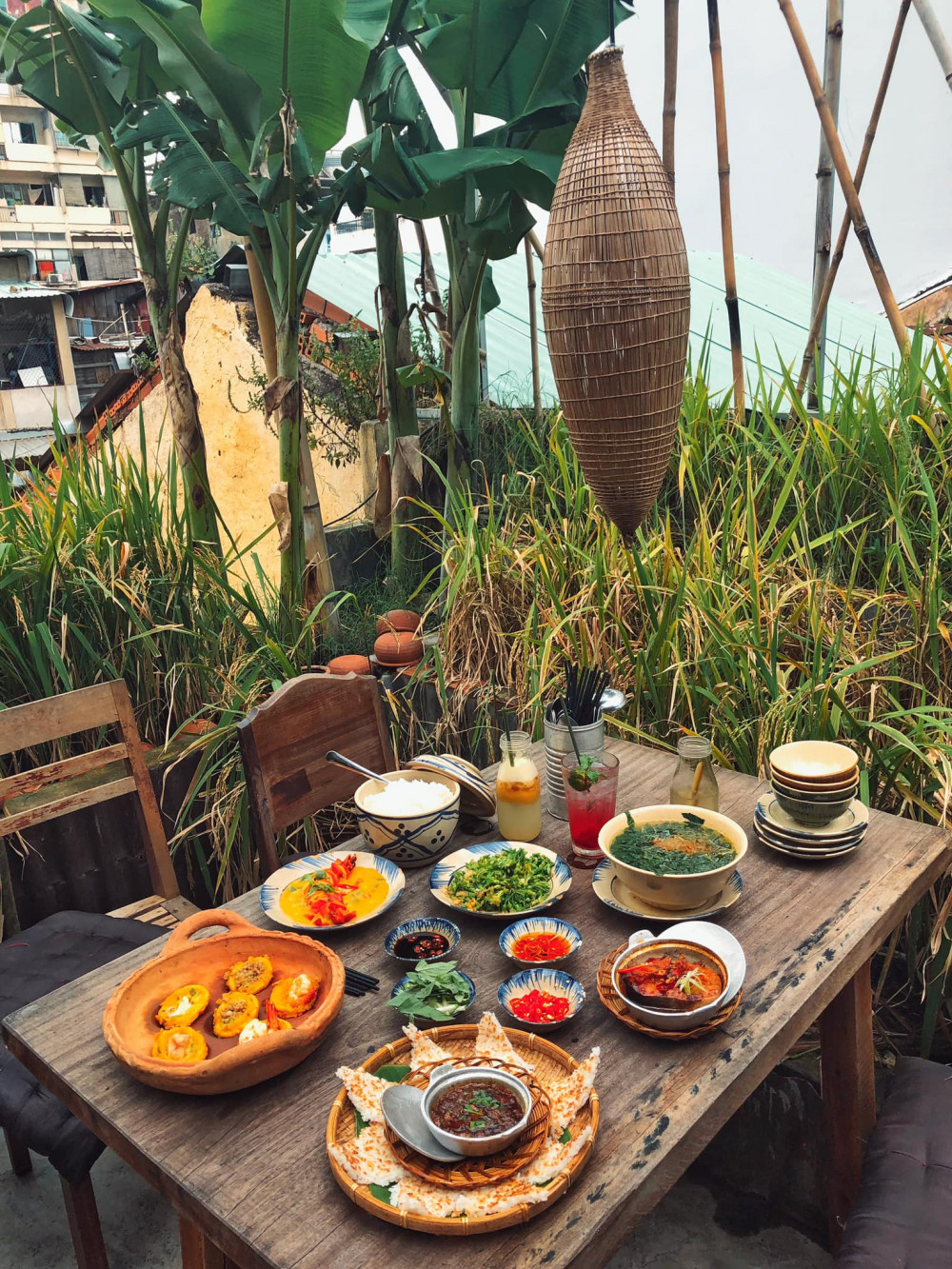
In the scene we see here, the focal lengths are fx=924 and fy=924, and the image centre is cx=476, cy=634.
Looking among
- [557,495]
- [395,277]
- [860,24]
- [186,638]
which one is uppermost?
[860,24]

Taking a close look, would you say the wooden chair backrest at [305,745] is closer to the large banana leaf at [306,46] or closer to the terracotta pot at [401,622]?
the terracotta pot at [401,622]

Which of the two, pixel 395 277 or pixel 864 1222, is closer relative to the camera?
pixel 864 1222

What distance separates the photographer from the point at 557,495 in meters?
3.55

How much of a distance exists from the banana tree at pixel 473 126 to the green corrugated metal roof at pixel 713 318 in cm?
88

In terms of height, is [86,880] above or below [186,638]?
below

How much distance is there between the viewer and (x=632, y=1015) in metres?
1.30

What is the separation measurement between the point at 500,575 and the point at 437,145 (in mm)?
1901

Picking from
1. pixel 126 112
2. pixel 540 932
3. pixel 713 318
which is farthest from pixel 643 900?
pixel 713 318

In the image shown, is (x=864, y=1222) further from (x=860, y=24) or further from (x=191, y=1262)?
(x=860, y=24)

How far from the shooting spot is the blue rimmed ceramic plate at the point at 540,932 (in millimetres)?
1427

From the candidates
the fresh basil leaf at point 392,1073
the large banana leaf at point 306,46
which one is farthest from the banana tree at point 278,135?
the fresh basil leaf at point 392,1073

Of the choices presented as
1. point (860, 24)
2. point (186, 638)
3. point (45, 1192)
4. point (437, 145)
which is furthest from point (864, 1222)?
point (860, 24)

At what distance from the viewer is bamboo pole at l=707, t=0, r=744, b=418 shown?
102 inches

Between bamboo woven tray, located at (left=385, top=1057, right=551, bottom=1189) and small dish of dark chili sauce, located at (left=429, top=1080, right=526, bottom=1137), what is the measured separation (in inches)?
1.0
